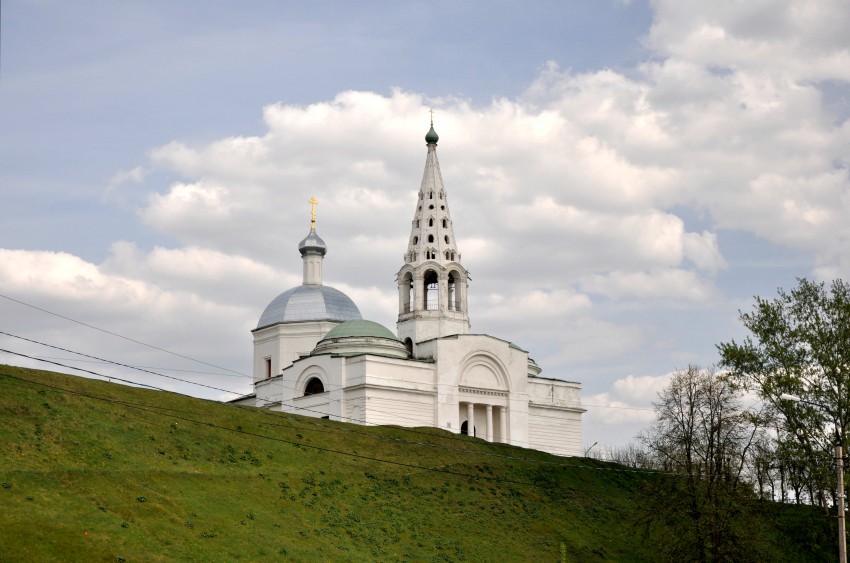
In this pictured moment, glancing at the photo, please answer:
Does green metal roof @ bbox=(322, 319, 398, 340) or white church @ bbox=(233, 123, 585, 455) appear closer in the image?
white church @ bbox=(233, 123, 585, 455)

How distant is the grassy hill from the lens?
31953mm

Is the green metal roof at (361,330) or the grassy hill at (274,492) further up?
the green metal roof at (361,330)

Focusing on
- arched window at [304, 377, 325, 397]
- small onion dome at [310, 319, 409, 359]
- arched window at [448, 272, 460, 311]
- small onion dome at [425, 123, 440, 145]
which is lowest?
arched window at [304, 377, 325, 397]

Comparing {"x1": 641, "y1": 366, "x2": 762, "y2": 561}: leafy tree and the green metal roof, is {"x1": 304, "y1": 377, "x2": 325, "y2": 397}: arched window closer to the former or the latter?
the green metal roof

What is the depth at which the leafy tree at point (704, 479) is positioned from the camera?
128 feet

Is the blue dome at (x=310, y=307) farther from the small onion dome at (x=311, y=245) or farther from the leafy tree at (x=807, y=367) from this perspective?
the leafy tree at (x=807, y=367)

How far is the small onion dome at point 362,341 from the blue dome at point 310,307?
721 cm

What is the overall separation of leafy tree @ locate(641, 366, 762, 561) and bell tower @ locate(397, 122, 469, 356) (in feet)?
51.5

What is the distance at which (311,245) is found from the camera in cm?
6988

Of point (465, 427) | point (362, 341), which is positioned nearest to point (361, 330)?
point (362, 341)

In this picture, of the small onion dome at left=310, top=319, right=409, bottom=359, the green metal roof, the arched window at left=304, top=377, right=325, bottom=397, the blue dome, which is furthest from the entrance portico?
the blue dome

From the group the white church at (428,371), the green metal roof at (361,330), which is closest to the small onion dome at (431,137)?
the white church at (428,371)

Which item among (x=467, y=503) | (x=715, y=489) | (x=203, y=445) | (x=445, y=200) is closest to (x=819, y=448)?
(x=715, y=489)

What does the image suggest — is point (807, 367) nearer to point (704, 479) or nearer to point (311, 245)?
point (704, 479)
